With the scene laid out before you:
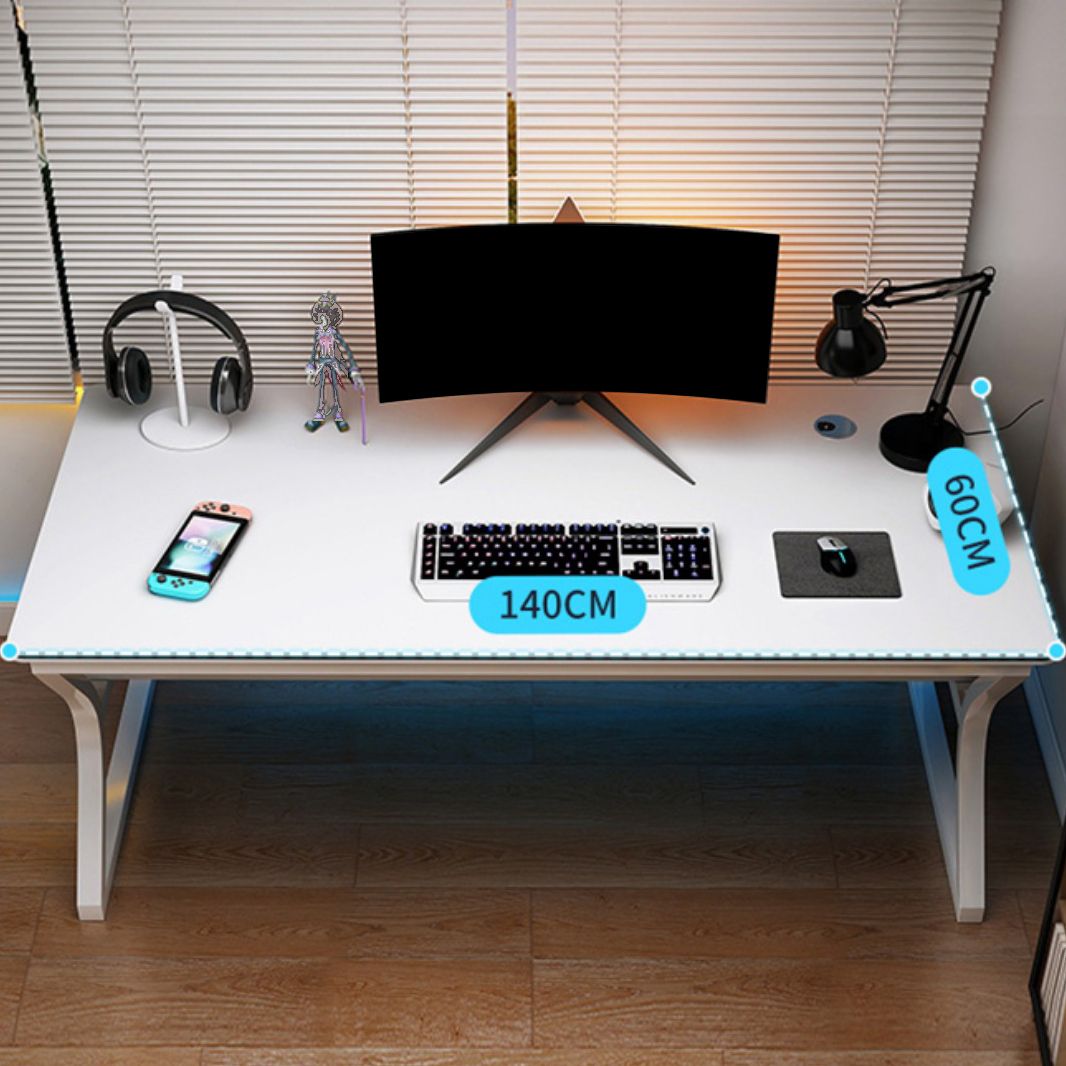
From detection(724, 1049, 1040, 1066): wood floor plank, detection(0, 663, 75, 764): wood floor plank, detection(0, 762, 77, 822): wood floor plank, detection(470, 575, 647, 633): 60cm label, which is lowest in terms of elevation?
detection(724, 1049, 1040, 1066): wood floor plank

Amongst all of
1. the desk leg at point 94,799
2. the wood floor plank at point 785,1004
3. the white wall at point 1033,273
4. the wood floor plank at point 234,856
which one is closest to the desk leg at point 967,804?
the wood floor plank at point 785,1004

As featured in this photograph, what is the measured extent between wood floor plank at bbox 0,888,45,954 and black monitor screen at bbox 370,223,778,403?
114 centimetres

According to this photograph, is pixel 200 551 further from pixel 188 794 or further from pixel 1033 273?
pixel 1033 273

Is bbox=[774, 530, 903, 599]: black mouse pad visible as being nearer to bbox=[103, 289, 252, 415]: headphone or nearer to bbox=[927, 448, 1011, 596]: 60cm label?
bbox=[927, 448, 1011, 596]: 60cm label

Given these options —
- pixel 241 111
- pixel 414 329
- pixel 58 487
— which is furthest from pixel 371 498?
pixel 241 111

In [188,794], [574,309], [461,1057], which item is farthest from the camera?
[188,794]

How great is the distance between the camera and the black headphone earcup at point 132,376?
2658 millimetres

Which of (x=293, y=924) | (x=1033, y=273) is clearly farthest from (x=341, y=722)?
(x=1033, y=273)

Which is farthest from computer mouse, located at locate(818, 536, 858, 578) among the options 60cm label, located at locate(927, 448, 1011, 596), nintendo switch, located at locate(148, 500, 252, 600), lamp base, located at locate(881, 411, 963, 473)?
nintendo switch, located at locate(148, 500, 252, 600)

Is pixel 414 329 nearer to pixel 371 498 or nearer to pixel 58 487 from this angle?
pixel 371 498

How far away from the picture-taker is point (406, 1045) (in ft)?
8.09

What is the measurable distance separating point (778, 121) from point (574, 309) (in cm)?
53

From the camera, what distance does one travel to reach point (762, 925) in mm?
2648

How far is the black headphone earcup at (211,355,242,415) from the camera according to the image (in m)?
2.65
